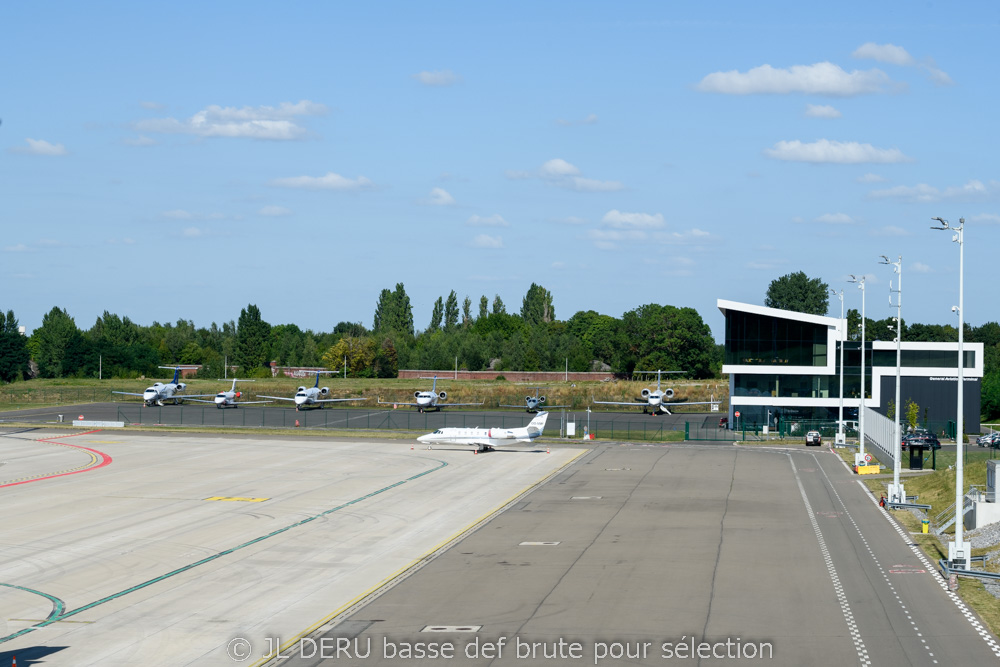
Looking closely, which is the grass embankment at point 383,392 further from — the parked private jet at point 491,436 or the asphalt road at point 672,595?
the asphalt road at point 672,595

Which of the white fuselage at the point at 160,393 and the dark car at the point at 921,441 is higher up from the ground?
the white fuselage at the point at 160,393

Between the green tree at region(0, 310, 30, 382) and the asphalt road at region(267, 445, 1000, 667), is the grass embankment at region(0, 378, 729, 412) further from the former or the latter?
the asphalt road at region(267, 445, 1000, 667)

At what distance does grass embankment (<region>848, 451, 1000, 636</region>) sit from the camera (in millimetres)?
29614

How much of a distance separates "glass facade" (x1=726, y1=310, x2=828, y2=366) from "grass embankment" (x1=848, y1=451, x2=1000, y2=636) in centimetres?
2829

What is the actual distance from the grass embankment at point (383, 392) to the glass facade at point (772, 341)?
2438 cm

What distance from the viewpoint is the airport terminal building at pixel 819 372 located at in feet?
334

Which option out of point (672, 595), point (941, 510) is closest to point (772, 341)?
point (941, 510)

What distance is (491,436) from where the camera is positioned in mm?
77438

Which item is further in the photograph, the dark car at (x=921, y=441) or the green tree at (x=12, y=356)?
the green tree at (x=12, y=356)

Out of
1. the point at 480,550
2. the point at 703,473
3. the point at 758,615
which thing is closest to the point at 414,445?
the point at 703,473

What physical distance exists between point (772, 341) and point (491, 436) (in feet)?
131

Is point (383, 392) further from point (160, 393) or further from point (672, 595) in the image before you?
point (672, 595)

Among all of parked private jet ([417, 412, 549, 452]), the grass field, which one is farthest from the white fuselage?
parked private jet ([417, 412, 549, 452])

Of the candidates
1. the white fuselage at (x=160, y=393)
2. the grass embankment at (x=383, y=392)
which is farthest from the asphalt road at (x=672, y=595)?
the grass embankment at (x=383, y=392)
